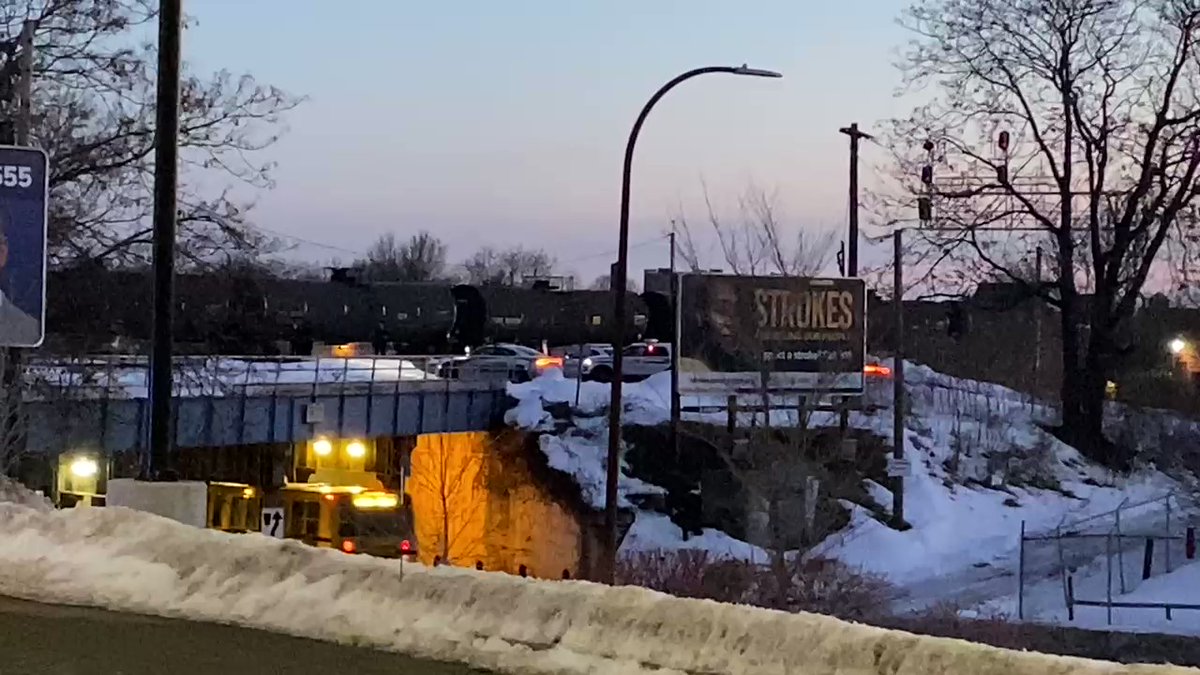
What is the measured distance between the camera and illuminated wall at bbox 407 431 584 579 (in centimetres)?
3691

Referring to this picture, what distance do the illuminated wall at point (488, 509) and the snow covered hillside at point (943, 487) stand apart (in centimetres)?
101

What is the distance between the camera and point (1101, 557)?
105 ft

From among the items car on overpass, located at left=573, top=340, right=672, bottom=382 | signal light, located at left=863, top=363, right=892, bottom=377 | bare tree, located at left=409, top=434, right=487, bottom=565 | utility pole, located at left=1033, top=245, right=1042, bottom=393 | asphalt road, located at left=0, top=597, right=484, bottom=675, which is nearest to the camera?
asphalt road, located at left=0, top=597, right=484, bottom=675

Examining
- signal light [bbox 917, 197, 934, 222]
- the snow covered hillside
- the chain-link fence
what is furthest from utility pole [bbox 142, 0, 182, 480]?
signal light [bbox 917, 197, 934, 222]

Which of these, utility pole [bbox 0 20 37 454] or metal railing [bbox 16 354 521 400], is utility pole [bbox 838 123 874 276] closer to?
metal railing [bbox 16 354 521 400]

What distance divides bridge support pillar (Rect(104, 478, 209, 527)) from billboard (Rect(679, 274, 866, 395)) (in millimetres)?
26222

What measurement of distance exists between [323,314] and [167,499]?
3499 centimetres

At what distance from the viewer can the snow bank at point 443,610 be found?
6160mm

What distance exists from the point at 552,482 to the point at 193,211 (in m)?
13.8

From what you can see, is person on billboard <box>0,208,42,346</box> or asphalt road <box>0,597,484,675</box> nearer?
asphalt road <box>0,597,484,675</box>

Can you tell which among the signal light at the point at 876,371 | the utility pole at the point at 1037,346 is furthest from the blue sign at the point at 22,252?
the utility pole at the point at 1037,346

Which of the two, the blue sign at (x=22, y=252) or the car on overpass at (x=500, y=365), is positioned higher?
the blue sign at (x=22, y=252)

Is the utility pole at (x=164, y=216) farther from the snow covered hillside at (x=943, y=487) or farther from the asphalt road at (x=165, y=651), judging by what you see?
the snow covered hillside at (x=943, y=487)

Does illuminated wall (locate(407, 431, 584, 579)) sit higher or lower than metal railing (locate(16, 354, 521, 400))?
lower
